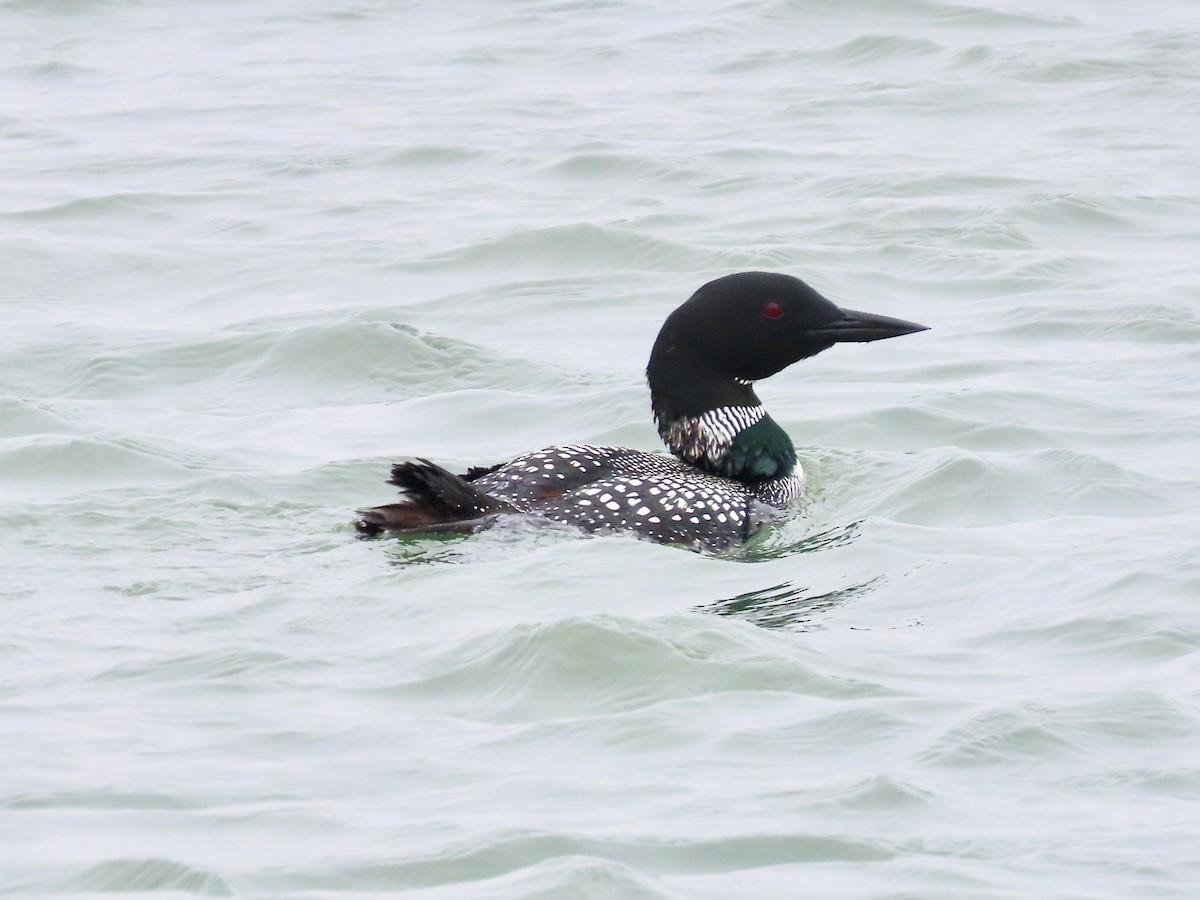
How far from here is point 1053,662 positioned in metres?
6.35

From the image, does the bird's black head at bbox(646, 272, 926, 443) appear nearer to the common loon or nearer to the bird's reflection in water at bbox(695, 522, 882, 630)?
the common loon

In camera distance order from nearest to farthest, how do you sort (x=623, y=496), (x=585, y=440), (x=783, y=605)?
(x=783, y=605)
(x=623, y=496)
(x=585, y=440)

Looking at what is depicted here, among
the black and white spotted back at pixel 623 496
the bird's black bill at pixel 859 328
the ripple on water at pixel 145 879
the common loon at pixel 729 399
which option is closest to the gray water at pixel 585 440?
the ripple on water at pixel 145 879

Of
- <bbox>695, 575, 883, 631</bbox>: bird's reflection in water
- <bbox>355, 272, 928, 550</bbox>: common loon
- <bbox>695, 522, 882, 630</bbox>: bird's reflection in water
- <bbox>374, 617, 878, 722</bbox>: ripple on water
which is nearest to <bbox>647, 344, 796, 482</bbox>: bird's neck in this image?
<bbox>355, 272, 928, 550</bbox>: common loon

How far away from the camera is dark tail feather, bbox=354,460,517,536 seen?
702cm

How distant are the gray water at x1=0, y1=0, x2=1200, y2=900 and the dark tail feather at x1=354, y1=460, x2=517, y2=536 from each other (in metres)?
0.10

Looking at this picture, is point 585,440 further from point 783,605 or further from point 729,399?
point 783,605

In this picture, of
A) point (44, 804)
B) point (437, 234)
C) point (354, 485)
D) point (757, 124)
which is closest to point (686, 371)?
point (354, 485)

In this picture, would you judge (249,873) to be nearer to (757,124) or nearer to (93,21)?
(757,124)

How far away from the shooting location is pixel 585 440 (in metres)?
9.28

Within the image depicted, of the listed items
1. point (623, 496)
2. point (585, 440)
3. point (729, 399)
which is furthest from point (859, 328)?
point (585, 440)

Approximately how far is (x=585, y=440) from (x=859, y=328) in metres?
1.47

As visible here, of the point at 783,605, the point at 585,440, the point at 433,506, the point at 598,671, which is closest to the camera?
the point at 598,671

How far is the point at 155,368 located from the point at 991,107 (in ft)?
23.8
